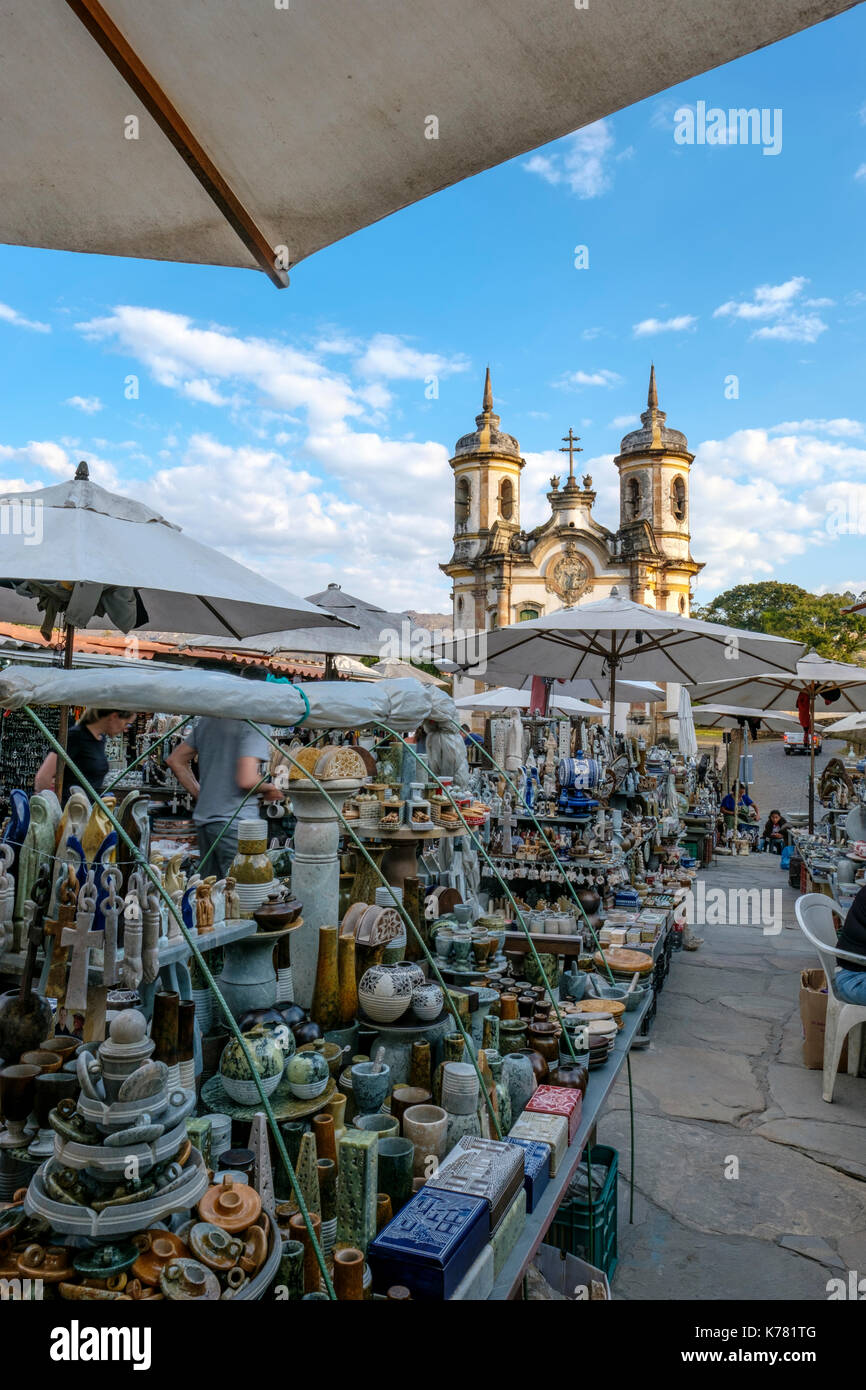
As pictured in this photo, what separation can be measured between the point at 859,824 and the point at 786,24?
26.1 feet

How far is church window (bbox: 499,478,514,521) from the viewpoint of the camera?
3266 cm

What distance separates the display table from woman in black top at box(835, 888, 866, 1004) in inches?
62.7

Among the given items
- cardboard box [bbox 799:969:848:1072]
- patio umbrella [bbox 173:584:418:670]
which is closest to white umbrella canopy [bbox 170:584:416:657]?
patio umbrella [bbox 173:584:418:670]

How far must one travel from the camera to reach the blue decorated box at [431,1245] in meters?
1.71

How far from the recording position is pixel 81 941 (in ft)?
6.07

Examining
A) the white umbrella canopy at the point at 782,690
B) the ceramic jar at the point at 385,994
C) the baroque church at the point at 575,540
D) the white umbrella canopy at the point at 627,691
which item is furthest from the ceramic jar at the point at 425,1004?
the baroque church at the point at 575,540

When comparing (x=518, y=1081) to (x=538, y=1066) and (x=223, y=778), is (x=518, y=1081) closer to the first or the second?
(x=538, y=1066)

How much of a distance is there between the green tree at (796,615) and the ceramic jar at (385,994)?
2580 cm

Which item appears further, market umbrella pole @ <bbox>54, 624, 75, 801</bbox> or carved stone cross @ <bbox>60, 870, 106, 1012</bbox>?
market umbrella pole @ <bbox>54, 624, 75, 801</bbox>

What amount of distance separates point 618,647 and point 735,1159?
4.35m

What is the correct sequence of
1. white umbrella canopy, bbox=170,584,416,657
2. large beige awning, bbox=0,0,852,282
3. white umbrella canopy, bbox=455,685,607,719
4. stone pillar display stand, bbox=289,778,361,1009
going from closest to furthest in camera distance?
1. large beige awning, bbox=0,0,852,282
2. stone pillar display stand, bbox=289,778,361,1009
3. white umbrella canopy, bbox=170,584,416,657
4. white umbrella canopy, bbox=455,685,607,719

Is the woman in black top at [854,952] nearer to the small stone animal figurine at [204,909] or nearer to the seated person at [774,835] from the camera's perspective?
the small stone animal figurine at [204,909]

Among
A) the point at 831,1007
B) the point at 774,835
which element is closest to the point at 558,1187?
the point at 831,1007

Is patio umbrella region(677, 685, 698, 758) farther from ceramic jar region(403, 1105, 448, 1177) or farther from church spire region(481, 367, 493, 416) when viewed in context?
church spire region(481, 367, 493, 416)
